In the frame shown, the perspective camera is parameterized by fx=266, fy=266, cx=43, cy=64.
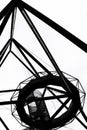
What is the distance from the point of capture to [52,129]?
15.5 meters

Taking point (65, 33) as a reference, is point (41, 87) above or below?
below

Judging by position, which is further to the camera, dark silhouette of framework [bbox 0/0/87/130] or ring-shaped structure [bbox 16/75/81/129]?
ring-shaped structure [bbox 16/75/81/129]

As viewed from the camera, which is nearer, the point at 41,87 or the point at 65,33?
the point at 65,33

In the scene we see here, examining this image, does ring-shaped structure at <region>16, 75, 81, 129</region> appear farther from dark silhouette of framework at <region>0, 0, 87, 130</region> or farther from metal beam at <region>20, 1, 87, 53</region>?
metal beam at <region>20, 1, 87, 53</region>

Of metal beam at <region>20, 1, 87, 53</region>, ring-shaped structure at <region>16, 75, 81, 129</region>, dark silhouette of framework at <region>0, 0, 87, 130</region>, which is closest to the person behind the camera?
metal beam at <region>20, 1, 87, 53</region>

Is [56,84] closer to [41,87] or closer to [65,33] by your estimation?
[41,87]

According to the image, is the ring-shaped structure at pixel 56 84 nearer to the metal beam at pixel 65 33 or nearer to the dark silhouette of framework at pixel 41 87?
the dark silhouette of framework at pixel 41 87

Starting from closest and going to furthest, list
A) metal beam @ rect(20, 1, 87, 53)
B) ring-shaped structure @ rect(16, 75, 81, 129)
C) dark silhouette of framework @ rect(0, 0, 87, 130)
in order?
1. metal beam @ rect(20, 1, 87, 53)
2. dark silhouette of framework @ rect(0, 0, 87, 130)
3. ring-shaped structure @ rect(16, 75, 81, 129)

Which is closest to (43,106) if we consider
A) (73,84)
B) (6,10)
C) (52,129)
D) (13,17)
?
(52,129)

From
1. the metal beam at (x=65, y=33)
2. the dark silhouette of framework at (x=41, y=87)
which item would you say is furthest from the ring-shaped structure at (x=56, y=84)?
the metal beam at (x=65, y=33)

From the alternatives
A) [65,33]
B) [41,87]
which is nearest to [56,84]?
[41,87]

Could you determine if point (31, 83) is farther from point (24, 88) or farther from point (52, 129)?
point (52, 129)

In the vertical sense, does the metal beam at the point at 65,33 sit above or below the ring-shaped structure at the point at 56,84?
above

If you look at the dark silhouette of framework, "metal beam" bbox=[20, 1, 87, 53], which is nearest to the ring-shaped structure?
the dark silhouette of framework
